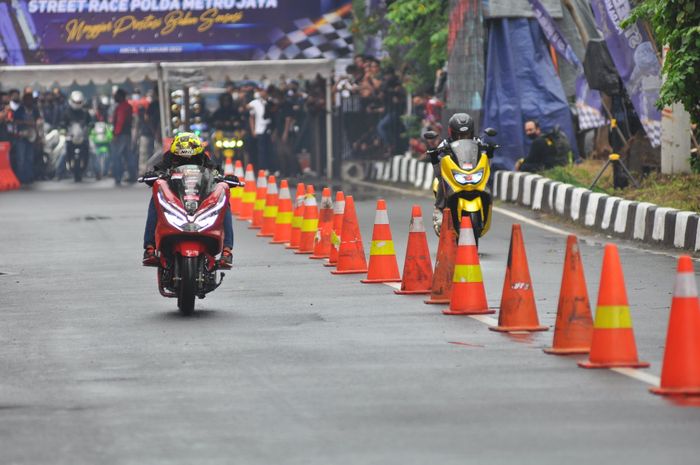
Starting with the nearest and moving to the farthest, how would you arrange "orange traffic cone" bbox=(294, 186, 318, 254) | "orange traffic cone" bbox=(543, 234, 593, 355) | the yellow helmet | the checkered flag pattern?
"orange traffic cone" bbox=(543, 234, 593, 355)
the yellow helmet
"orange traffic cone" bbox=(294, 186, 318, 254)
the checkered flag pattern

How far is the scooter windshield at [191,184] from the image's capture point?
1388cm

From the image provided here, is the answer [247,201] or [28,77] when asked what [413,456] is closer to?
[247,201]

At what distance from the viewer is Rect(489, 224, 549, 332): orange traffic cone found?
11977 millimetres

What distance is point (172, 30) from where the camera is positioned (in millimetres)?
41344

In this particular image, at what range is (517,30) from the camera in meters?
32.7

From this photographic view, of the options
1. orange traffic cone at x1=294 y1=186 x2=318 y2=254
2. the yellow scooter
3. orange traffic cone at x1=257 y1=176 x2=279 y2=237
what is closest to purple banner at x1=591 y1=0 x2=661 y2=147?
orange traffic cone at x1=257 y1=176 x2=279 y2=237

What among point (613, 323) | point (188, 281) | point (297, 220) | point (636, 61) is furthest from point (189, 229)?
point (636, 61)

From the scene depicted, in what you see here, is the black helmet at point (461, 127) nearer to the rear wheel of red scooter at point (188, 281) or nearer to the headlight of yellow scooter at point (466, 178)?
the headlight of yellow scooter at point (466, 178)

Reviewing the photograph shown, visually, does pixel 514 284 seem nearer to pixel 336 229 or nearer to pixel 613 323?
pixel 613 323

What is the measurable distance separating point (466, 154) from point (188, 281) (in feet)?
18.7

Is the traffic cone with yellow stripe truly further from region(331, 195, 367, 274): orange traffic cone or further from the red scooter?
the red scooter

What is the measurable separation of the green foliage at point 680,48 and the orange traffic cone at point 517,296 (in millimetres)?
A: 9255

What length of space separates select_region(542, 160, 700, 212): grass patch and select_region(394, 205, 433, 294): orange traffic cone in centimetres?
675

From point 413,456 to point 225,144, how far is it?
33.9 m
